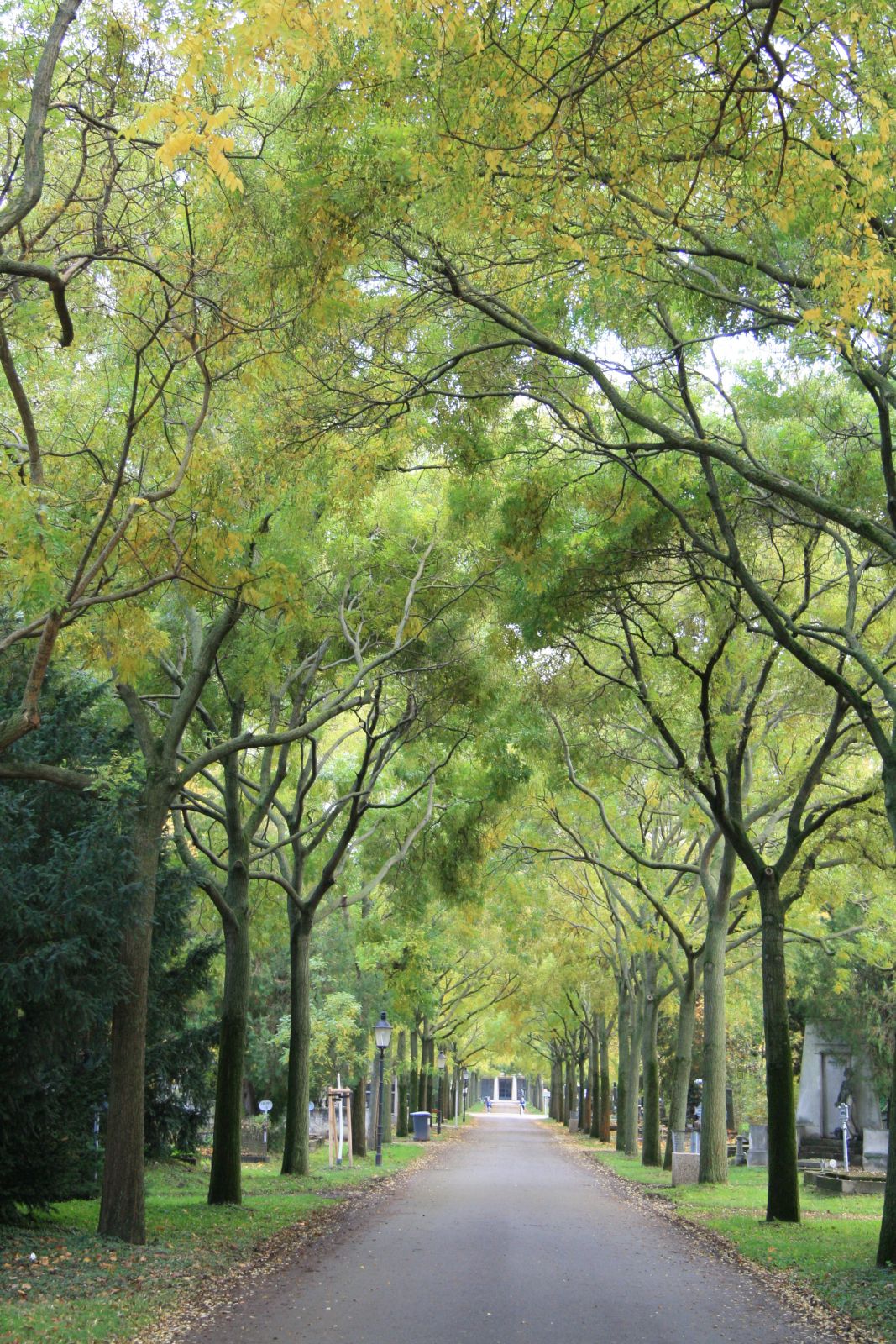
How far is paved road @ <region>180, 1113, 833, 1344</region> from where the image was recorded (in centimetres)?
867

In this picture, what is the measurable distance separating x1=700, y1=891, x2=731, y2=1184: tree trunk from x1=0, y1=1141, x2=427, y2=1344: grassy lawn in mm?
6436

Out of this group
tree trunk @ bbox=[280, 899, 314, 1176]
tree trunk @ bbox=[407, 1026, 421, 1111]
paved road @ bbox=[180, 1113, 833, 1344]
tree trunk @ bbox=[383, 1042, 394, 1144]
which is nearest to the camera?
paved road @ bbox=[180, 1113, 833, 1344]

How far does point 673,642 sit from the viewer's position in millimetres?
14906

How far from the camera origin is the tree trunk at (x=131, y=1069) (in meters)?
12.1

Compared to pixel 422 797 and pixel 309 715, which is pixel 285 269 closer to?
pixel 309 715

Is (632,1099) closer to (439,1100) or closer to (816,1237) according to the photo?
(816,1237)

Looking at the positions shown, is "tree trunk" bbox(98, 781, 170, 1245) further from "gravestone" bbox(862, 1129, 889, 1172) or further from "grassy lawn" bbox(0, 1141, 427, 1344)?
"gravestone" bbox(862, 1129, 889, 1172)

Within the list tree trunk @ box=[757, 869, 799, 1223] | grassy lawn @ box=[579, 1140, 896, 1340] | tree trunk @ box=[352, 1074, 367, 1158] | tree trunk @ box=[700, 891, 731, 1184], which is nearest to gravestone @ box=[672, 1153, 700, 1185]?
grassy lawn @ box=[579, 1140, 896, 1340]

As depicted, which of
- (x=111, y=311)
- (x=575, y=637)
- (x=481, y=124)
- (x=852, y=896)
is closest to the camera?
(x=481, y=124)

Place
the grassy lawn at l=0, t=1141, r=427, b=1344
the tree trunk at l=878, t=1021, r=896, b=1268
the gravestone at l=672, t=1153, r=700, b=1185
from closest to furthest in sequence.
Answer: the grassy lawn at l=0, t=1141, r=427, b=1344
the tree trunk at l=878, t=1021, r=896, b=1268
the gravestone at l=672, t=1153, r=700, b=1185

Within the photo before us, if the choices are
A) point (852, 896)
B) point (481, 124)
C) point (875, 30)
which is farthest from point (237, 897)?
point (852, 896)

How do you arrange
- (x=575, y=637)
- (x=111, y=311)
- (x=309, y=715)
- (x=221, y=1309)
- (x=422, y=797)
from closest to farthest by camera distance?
(x=221, y=1309) → (x=111, y=311) → (x=575, y=637) → (x=309, y=715) → (x=422, y=797)

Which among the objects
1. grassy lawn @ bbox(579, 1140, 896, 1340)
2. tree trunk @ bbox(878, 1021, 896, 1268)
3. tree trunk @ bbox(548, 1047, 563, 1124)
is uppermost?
tree trunk @ bbox(878, 1021, 896, 1268)

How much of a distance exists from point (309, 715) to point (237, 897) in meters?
3.46
